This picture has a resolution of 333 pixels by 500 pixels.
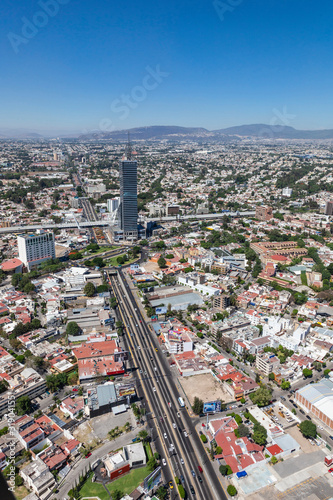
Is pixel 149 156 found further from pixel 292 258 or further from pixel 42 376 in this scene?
pixel 42 376

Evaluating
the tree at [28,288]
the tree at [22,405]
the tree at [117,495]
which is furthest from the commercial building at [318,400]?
the tree at [28,288]

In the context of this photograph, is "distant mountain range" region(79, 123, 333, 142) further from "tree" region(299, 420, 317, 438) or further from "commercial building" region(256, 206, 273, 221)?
"tree" region(299, 420, 317, 438)

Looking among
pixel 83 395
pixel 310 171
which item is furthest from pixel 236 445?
pixel 310 171

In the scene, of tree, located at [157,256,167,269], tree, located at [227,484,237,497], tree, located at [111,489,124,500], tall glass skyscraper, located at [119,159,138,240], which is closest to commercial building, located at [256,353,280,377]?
tree, located at [227,484,237,497]

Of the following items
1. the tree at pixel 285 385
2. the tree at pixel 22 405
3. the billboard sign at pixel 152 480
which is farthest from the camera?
the tree at pixel 285 385

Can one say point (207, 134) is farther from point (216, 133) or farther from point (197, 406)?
point (197, 406)

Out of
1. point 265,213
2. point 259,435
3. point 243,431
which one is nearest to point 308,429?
point 259,435

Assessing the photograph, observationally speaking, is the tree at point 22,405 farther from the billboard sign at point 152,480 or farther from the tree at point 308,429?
the tree at point 308,429
